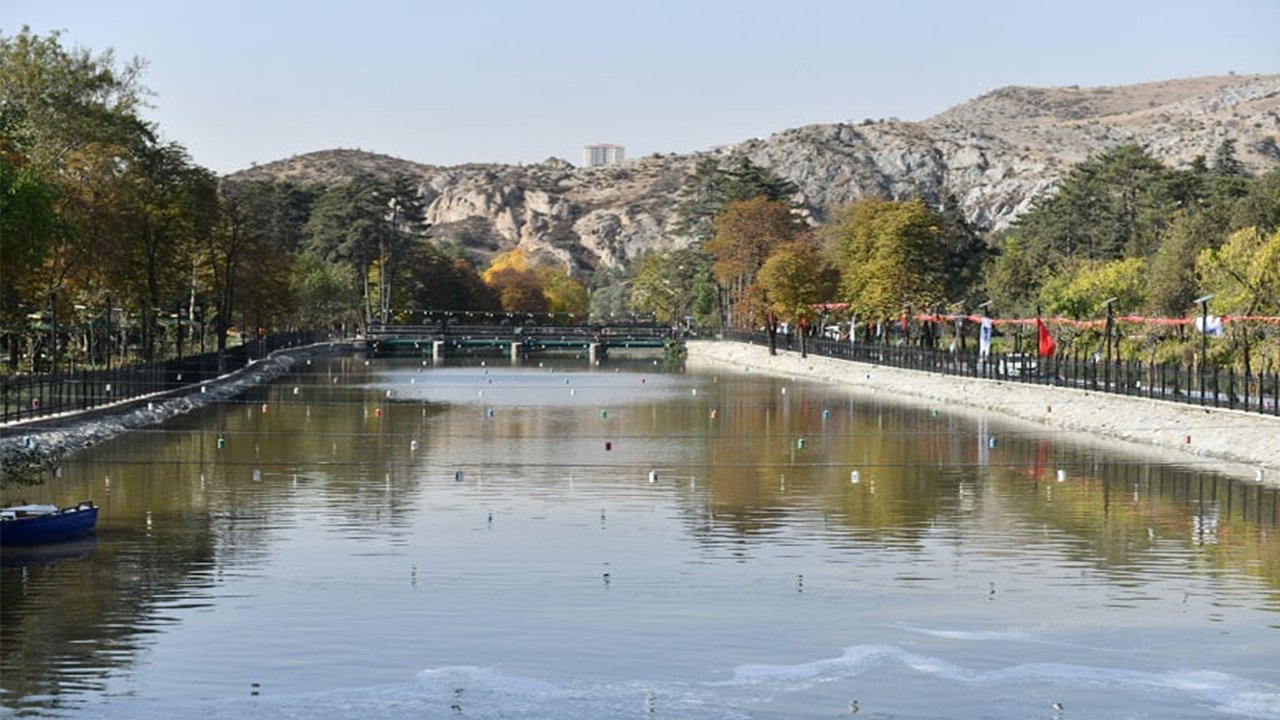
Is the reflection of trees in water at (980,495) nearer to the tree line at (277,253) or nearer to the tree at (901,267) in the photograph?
the tree line at (277,253)

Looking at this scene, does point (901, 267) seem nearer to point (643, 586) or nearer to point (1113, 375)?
point (1113, 375)

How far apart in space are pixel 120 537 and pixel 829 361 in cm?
11454

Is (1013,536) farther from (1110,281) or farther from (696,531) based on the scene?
(1110,281)

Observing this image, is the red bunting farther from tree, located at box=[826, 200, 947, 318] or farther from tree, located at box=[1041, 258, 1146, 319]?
tree, located at box=[826, 200, 947, 318]

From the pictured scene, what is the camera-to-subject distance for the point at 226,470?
63.8 m

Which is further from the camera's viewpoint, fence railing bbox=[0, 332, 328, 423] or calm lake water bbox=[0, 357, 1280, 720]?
fence railing bbox=[0, 332, 328, 423]

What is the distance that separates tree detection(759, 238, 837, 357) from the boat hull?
129 m

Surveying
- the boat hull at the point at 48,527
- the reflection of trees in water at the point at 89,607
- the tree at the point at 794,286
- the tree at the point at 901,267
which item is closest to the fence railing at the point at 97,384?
the boat hull at the point at 48,527

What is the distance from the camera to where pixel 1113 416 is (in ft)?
272

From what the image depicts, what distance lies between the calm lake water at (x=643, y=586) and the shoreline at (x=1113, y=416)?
2.95m

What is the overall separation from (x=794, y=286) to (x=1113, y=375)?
81733 millimetres

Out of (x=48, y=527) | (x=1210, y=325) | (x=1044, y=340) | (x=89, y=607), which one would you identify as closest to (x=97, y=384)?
(x=48, y=527)

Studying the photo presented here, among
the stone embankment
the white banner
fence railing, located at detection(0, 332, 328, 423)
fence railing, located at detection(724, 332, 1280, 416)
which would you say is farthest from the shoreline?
fence railing, located at detection(0, 332, 328, 423)

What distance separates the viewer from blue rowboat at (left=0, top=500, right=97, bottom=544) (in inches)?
1658
